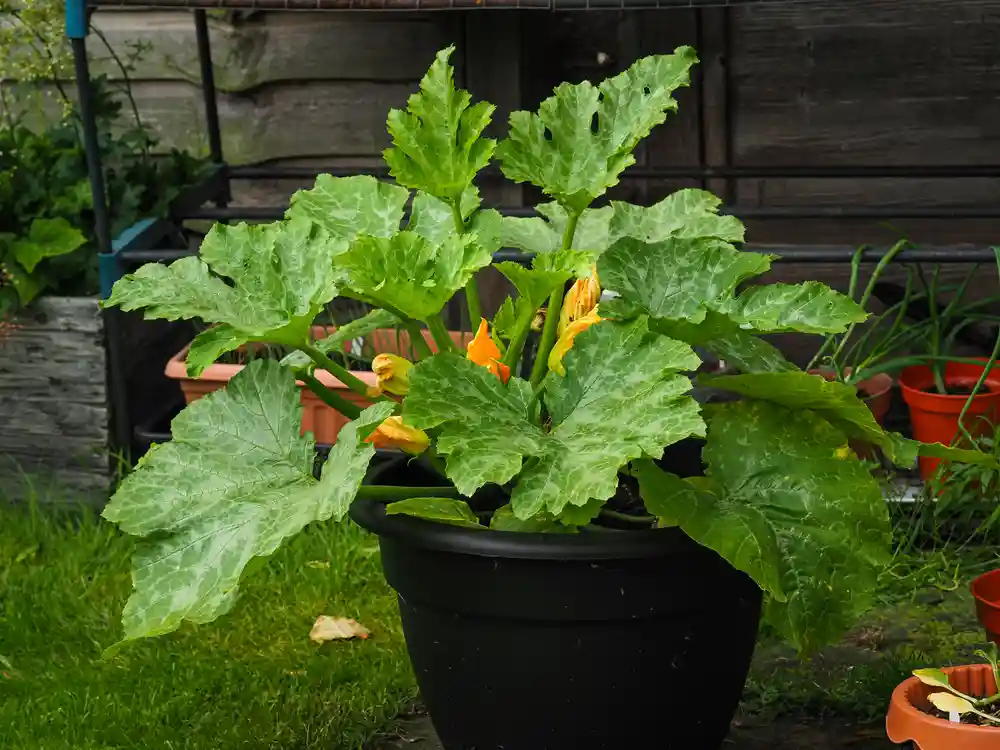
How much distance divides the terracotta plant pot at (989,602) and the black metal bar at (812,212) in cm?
107

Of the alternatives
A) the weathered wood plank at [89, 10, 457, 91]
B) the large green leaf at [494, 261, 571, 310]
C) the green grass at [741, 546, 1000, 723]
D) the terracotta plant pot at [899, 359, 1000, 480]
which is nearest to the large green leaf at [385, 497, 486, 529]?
the large green leaf at [494, 261, 571, 310]

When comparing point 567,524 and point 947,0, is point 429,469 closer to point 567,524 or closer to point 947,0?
point 567,524

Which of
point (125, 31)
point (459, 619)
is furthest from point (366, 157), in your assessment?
point (459, 619)

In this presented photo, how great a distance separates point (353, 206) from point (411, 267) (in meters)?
0.23

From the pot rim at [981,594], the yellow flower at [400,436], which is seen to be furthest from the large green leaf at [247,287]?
the pot rim at [981,594]

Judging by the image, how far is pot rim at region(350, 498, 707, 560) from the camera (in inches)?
57.1

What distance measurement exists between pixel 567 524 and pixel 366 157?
184cm

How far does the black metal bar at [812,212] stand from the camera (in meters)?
2.79

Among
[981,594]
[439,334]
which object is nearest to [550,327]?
[439,334]

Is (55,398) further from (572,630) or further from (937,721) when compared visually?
(937,721)

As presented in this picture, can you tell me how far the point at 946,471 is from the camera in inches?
96.3

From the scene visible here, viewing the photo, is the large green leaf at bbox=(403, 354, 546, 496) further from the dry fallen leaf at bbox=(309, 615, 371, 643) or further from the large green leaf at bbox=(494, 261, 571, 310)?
the dry fallen leaf at bbox=(309, 615, 371, 643)

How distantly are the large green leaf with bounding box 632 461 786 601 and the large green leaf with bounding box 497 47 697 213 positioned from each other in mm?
340

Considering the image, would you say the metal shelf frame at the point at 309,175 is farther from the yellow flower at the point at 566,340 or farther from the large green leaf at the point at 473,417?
the large green leaf at the point at 473,417
